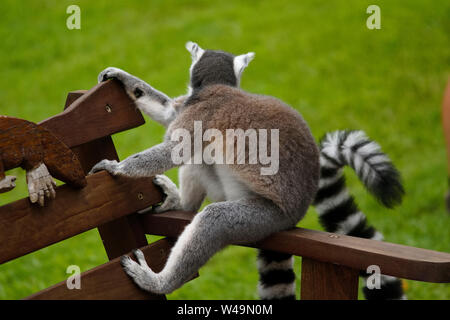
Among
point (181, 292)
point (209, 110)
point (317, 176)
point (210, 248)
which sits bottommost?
point (181, 292)

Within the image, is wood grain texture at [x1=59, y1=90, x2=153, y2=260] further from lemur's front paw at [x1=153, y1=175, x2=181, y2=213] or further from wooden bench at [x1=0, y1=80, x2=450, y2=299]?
lemur's front paw at [x1=153, y1=175, x2=181, y2=213]

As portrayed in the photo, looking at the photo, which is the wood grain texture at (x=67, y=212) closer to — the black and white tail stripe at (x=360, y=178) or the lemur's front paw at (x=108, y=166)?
the lemur's front paw at (x=108, y=166)

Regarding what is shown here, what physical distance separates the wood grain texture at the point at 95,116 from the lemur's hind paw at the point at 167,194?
0.29m

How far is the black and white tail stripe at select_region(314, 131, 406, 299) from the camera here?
8.04 feet

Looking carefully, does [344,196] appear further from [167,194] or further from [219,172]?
[167,194]

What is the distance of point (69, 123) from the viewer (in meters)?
2.09

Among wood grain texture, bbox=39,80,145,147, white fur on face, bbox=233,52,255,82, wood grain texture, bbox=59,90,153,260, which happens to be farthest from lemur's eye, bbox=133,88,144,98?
white fur on face, bbox=233,52,255,82

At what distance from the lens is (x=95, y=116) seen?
7.21 feet

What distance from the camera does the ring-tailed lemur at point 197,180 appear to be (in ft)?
7.13

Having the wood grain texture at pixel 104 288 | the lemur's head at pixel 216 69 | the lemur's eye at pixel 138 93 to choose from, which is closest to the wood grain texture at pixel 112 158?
the wood grain texture at pixel 104 288

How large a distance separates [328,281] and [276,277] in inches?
15.8
